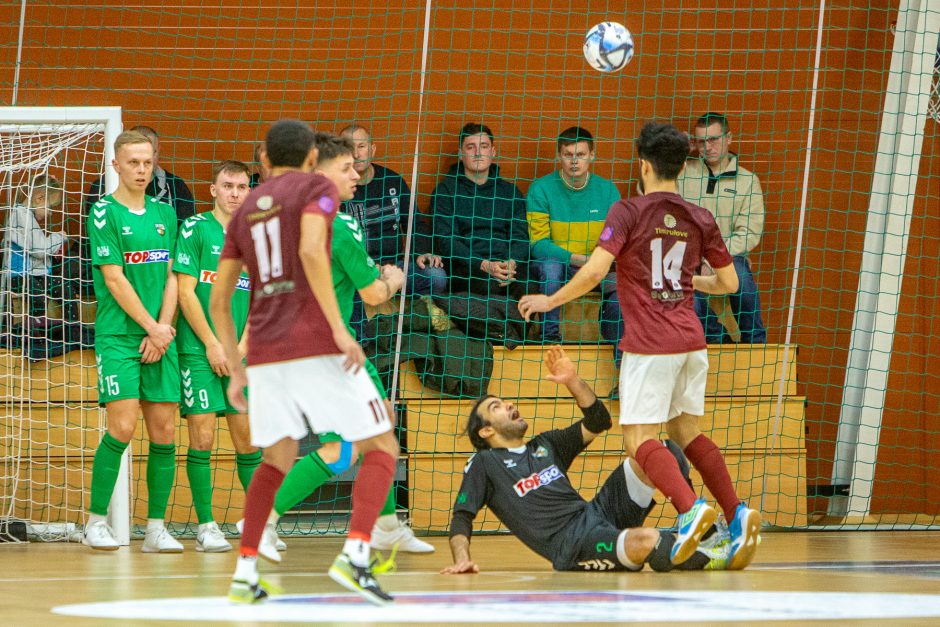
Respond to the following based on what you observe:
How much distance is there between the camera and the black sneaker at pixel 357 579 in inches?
137

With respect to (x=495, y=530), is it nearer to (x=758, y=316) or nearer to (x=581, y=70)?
(x=758, y=316)

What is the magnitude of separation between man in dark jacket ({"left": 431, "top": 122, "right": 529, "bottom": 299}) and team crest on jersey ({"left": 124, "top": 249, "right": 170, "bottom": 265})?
2.34 m

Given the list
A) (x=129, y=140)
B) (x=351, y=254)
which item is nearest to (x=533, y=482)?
(x=351, y=254)

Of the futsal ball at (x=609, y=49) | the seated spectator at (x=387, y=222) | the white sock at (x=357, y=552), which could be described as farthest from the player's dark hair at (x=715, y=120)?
the white sock at (x=357, y=552)

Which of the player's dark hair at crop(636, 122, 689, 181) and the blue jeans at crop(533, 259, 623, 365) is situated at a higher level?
the player's dark hair at crop(636, 122, 689, 181)

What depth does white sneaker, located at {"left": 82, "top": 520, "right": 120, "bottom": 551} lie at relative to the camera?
5.86 meters

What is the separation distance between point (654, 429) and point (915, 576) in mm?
1130

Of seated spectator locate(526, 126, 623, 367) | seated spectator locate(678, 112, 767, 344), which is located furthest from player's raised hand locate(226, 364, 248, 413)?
seated spectator locate(678, 112, 767, 344)

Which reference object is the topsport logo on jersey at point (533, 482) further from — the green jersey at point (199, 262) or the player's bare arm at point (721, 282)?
the green jersey at point (199, 262)

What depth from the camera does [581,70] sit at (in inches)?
348

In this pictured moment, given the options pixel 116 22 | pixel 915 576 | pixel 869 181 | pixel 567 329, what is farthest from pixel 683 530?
pixel 116 22

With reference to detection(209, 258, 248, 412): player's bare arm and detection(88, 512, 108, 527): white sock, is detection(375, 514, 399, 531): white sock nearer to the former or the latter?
detection(88, 512, 108, 527): white sock

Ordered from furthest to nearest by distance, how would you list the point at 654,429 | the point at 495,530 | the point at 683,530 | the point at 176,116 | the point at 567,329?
the point at 176,116, the point at 567,329, the point at 495,530, the point at 654,429, the point at 683,530

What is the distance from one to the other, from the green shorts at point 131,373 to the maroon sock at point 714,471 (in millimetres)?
2538
